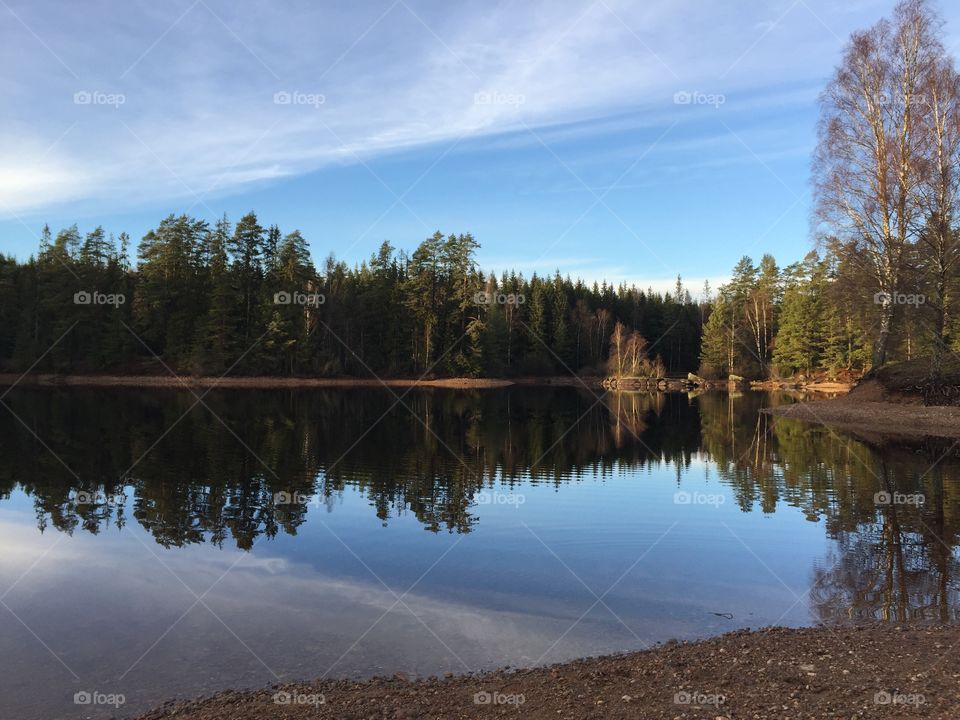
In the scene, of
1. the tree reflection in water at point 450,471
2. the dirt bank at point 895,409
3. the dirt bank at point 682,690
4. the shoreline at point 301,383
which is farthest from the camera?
the shoreline at point 301,383

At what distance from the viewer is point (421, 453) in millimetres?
27641

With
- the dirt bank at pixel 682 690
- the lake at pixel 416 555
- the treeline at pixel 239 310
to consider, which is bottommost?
the lake at pixel 416 555

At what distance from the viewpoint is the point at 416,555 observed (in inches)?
536

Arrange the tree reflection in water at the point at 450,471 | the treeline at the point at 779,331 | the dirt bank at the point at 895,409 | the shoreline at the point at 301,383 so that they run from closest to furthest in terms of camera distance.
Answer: the tree reflection in water at the point at 450,471, the dirt bank at the point at 895,409, the shoreline at the point at 301,383, the treeline at the point at 779,331

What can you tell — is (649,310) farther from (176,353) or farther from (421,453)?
(421,453)

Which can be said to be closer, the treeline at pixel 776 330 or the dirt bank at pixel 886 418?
the dirt bank at pixel 886 418

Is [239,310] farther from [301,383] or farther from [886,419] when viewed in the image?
[886,419]

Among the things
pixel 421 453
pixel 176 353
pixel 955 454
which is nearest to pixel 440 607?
pixel 421 453

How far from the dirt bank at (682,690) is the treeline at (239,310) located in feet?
251

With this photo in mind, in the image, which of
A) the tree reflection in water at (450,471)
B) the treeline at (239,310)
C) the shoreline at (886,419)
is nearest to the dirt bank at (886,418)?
the shoreline at (886,419)

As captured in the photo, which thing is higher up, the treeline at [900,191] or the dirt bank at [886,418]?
the treeline at [900,191]

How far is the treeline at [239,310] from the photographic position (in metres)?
81.5

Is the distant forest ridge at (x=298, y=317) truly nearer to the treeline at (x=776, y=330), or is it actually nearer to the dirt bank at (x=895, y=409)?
the treeline at (x=776, y=330)

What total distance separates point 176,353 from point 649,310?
8606cm
